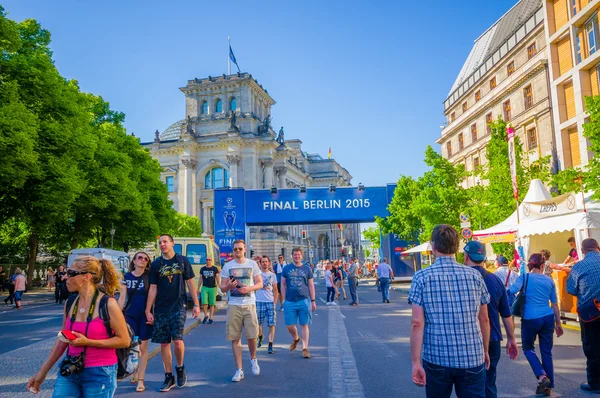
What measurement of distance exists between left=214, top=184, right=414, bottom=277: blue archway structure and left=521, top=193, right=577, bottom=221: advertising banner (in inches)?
989

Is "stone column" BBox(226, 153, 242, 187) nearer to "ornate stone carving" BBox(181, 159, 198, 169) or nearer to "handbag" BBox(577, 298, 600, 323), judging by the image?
"ornate stone carving" BBox(181, 159, 198, 169)

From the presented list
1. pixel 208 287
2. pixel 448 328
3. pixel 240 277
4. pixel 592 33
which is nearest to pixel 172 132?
pixel 592 33

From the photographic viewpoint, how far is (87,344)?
369 cm

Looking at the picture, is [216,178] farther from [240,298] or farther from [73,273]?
[73,273]

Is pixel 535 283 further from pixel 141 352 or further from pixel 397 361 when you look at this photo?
pixel 141 352

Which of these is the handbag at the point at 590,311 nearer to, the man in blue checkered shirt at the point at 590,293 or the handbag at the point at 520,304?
the man in blue checkered shirt at the point at 590,293

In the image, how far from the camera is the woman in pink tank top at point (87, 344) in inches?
146

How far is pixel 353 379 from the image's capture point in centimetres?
717

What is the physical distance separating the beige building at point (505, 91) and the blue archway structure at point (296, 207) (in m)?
8.49

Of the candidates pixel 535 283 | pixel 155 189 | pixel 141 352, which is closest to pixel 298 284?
pixel 141 352

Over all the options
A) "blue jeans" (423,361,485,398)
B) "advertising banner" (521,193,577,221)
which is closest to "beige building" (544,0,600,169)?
"advertising banner" (521,193,577,221)

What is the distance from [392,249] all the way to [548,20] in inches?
798

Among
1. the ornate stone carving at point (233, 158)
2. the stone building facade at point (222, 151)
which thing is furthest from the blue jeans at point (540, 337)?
the ornate stone carving at point (233, 158)

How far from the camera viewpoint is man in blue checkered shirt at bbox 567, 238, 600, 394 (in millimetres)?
6496
